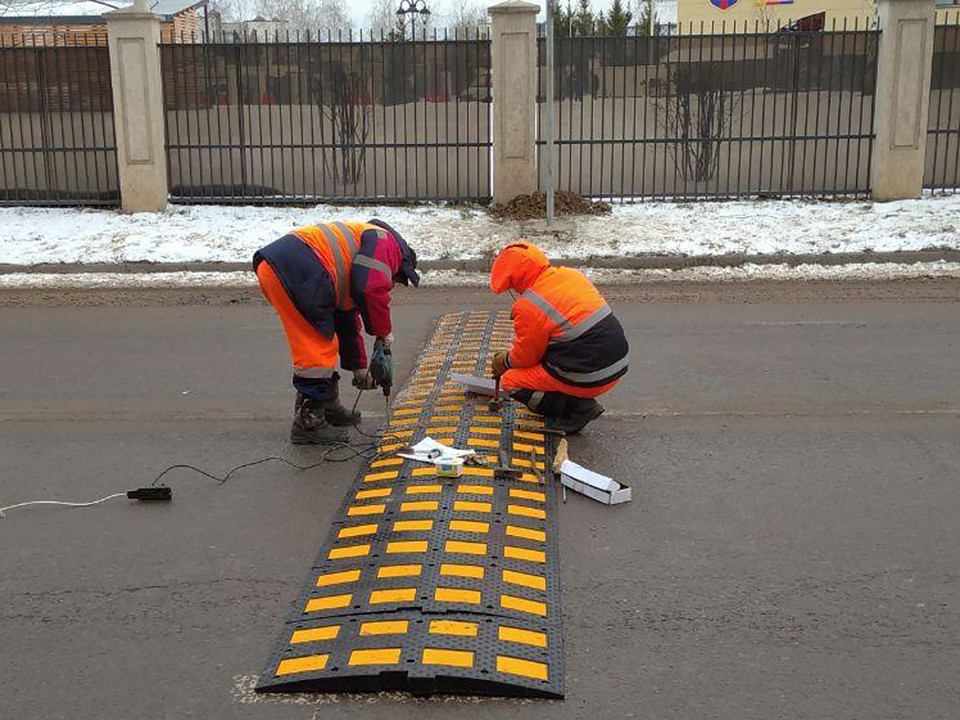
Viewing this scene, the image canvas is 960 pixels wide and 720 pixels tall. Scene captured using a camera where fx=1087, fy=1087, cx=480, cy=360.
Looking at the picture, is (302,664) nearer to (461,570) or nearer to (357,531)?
(461,570)

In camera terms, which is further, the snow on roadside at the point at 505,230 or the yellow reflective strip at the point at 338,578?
the snow on roadside at the point at 505,230

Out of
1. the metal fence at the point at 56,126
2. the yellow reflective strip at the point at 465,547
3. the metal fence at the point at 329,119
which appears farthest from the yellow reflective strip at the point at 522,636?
the metal fence at the point at 56,126

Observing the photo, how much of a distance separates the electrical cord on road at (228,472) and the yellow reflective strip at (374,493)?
52cm

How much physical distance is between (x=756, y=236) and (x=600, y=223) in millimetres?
2032

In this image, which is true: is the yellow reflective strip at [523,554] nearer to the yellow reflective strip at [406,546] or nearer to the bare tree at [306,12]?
the yellow reflective strip at [406,546]

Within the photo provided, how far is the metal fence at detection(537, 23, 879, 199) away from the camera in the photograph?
14.9 metres

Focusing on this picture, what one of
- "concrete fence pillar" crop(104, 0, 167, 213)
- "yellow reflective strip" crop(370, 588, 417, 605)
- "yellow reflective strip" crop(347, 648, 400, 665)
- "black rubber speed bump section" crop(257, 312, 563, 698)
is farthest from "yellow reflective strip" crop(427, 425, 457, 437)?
"concrete fence pillar" crop(104, 0, 167, 213)

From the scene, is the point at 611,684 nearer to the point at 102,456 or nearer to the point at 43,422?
the point at 102,456

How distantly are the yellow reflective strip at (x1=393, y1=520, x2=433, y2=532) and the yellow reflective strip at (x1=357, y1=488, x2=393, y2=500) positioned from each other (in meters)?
0.41

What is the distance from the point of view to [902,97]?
1478 centimetres

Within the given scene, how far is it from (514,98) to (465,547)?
10.9 metres

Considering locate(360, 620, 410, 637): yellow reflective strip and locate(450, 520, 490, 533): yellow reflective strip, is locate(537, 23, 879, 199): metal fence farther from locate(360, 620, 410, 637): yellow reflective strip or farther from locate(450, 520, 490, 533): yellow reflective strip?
locate(360, 620, 410, 637): yellow reflective strip

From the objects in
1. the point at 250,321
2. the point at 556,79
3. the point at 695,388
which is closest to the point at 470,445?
the point at 695,388

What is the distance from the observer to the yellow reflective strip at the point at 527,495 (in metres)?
5.32
